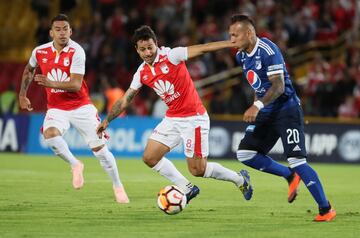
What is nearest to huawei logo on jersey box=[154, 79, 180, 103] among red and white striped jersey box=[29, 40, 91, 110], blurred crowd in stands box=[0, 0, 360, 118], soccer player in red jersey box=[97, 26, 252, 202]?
soccer player in red jersey box=[97, 26, 252, 202]

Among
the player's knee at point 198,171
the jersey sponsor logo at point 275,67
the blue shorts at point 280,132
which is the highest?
the jersey sponsor logo at point 275,67

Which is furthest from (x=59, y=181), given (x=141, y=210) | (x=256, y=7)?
(x=256, y=7)

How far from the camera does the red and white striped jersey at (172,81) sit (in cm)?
1114

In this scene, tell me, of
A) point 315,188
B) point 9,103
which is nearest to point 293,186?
point 315,188

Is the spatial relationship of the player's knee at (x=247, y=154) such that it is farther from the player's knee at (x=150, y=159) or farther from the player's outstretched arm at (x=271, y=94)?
the player's outstretched arm at (x=271, y=94)

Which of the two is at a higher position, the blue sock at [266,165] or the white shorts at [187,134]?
the white shorts at [187,134]

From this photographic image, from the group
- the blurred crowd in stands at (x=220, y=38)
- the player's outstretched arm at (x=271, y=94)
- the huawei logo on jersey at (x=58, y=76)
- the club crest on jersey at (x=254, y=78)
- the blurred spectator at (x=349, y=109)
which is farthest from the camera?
the blurred crowd in stands at (x=220, y=38)

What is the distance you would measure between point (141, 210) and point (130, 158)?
11769 mm

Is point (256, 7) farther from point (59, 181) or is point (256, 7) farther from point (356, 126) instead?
point (59, 181)

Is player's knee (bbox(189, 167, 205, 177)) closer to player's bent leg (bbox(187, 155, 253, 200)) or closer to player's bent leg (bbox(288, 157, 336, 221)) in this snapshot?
player's bent leg (bbox(187, 155, 253, 200))

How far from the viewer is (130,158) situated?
75.0 ft

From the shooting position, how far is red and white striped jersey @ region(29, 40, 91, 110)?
12.4m

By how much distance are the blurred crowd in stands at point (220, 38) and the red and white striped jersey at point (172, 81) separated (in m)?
12.3

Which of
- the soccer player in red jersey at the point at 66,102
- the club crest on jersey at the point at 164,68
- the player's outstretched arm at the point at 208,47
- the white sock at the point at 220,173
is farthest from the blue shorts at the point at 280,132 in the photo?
the soccer player in red jersey at the point at 66,102
